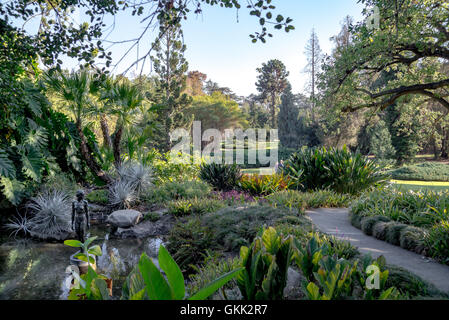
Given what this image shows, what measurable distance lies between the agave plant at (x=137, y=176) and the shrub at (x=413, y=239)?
6767 mm

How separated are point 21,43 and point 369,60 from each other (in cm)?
777

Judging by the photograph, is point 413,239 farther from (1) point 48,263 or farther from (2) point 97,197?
(2) point 97,197

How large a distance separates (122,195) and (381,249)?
20.9 feet

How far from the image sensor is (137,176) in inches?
341

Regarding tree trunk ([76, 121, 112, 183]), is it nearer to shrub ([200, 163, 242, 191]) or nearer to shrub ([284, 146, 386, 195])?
shrub ([200, 163, 242, 191])

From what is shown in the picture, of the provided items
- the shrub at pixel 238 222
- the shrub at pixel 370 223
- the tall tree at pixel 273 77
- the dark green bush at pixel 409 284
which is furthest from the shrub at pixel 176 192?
the tall tree at pixel 273 77

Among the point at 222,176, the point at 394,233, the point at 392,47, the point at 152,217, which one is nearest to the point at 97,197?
the point at 152,217

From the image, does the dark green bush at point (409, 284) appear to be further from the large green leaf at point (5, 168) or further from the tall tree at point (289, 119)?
the tall tree at point (289, 119)

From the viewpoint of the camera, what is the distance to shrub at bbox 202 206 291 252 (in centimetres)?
467

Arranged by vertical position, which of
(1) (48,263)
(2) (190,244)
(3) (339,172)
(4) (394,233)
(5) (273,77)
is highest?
(5) (273,77)

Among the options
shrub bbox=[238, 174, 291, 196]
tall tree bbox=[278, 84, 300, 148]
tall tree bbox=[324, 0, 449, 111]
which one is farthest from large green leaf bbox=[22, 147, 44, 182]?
tall tree bbox=[278, 84, 300, 148]

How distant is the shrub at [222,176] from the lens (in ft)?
30.6
